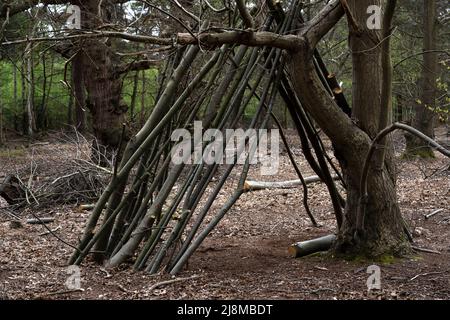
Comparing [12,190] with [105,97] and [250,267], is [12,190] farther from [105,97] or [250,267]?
[250,267]

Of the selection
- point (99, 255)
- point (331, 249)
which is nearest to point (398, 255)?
point (331, 249)

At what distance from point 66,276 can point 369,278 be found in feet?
7.29

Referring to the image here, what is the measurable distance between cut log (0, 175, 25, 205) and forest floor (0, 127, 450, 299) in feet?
1.42

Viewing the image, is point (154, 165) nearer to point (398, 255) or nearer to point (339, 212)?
point (339, 212)

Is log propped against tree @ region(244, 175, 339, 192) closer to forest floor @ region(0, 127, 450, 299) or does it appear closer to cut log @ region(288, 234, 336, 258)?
forest floor @ region(0, 127, 450, 299)

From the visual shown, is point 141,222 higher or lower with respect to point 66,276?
higher

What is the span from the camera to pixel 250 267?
451 cm

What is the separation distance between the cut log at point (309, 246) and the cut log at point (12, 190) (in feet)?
14.4

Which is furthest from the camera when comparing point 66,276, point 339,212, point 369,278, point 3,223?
point 3,223

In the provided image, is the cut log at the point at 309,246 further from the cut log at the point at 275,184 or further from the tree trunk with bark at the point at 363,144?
the cut log at the point at 275,184

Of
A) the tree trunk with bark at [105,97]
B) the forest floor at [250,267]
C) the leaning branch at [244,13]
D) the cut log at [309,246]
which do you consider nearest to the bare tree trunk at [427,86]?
the forest floor at [250,267]

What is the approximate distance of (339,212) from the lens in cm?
514
